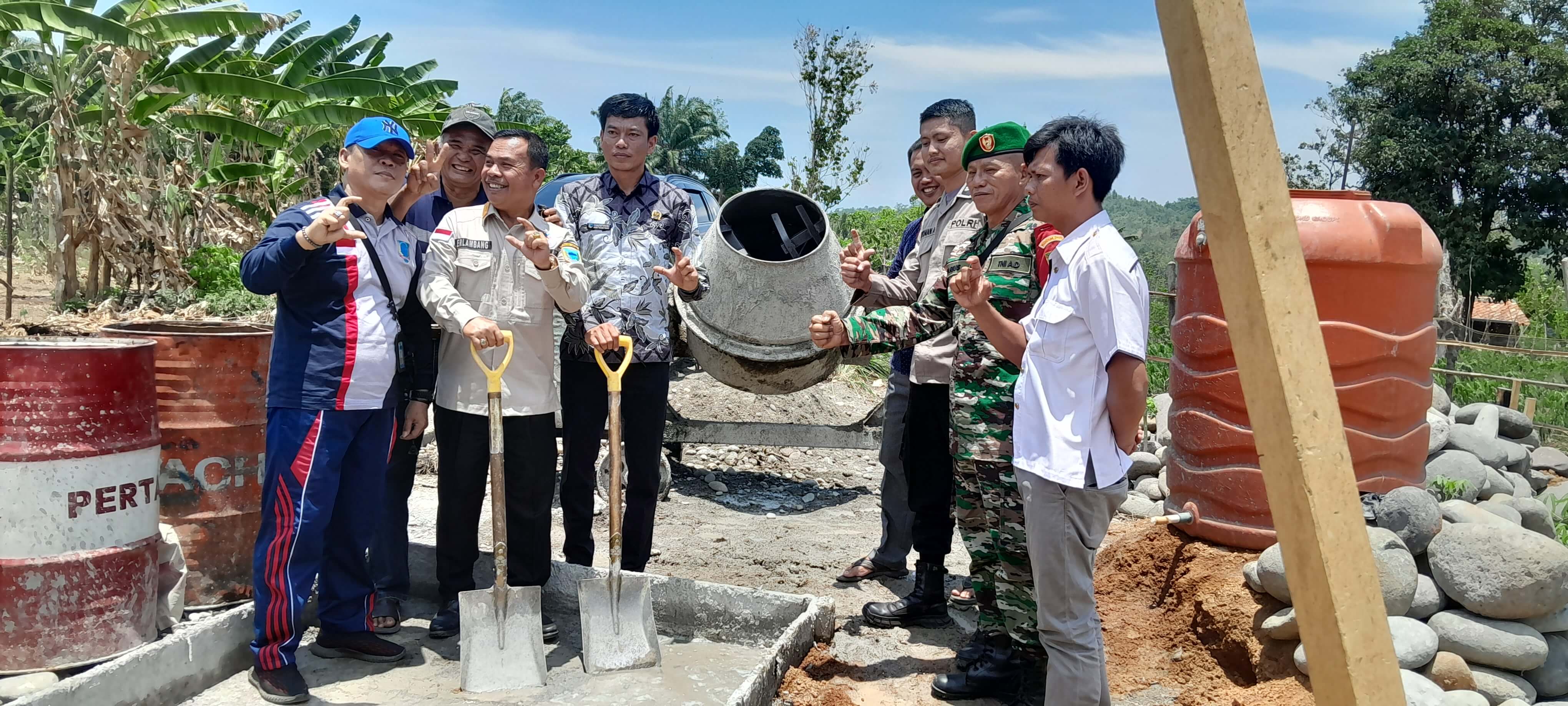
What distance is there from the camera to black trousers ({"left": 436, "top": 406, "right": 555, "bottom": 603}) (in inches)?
141

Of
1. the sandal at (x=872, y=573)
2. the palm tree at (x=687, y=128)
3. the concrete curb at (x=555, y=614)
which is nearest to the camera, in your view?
the concrete curb at (x=555, y=614)

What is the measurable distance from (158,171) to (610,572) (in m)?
11.9

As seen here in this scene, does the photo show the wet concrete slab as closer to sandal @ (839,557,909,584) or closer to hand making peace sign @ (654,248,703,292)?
sandal @ (839,557,909,584)

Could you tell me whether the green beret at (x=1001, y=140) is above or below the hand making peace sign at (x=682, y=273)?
above

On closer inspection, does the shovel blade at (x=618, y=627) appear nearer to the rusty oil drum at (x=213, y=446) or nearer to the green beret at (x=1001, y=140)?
the rusty oil drum at (x=213, y=446)

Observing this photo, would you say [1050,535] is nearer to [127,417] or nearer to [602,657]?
[602,657]

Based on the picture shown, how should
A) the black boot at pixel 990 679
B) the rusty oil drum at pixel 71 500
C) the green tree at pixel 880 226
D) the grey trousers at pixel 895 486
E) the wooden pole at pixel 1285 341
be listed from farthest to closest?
the green tree at pixel 880 226
the grey trousers at pixel 895 486
the black boot at pixel 990 679
the rusty oil drum at pixel 71 500
the wooden pole at pixel 1285 341

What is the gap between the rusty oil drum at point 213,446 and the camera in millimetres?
3586

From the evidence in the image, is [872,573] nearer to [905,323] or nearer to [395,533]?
[905,323]

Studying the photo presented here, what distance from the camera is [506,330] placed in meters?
3.46

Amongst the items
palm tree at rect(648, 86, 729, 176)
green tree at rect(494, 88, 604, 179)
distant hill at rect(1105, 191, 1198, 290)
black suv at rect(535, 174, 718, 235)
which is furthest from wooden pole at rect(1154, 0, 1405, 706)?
palm tree at rect(648, 86, 729, 176)

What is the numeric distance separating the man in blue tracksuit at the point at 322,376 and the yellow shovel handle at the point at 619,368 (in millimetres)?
674

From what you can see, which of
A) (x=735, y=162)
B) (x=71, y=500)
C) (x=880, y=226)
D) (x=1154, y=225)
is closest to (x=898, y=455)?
(x=71, y=500)

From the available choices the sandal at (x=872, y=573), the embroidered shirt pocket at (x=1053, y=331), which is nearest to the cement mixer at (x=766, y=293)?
the sandal at (x=872, y=573)
